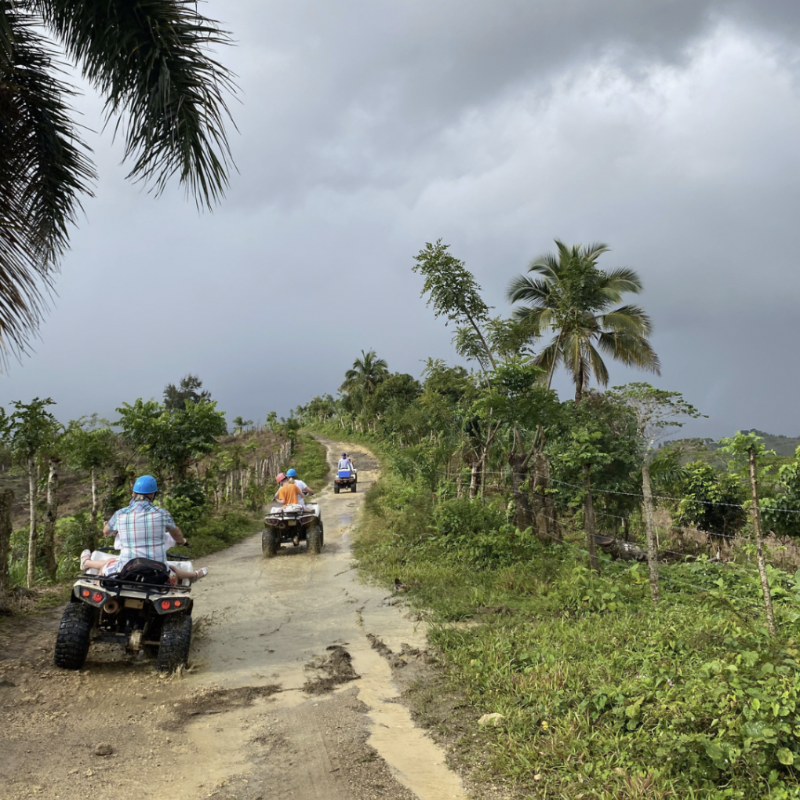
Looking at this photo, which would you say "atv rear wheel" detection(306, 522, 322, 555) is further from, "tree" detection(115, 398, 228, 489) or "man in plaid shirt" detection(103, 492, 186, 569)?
"man in plaid shirt" detection(103, 492, 186, 569)

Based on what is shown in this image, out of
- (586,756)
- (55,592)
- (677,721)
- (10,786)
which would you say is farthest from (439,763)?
(55,592)

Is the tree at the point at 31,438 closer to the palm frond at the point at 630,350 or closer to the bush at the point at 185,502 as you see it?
the bush at the point at 185,502

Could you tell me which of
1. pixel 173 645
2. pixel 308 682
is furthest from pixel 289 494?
pixel 308 682

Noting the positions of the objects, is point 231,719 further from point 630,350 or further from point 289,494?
point 630,350

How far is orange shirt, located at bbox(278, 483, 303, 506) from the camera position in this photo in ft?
35.8

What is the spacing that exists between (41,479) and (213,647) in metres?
6.21

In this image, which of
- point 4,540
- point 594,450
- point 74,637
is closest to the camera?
point 74,637

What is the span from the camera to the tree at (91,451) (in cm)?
1001

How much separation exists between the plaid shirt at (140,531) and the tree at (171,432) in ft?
21.0

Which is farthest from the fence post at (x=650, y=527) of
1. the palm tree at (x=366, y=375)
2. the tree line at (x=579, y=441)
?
the palm tree at (x=366, y=375)

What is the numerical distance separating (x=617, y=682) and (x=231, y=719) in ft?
8.95

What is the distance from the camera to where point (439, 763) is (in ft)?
11.5

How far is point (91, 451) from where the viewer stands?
10.2 metres

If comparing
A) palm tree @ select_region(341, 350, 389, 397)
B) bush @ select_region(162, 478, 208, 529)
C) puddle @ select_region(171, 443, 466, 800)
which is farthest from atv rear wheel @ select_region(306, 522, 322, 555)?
palm tree @ select_region(341, 350, 389, 397)
